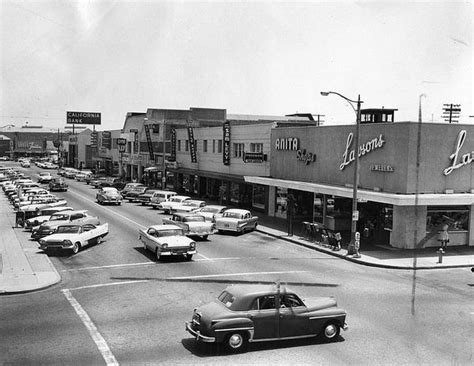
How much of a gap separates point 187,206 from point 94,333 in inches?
1176

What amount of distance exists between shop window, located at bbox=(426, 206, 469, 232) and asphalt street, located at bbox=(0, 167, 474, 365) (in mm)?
5883

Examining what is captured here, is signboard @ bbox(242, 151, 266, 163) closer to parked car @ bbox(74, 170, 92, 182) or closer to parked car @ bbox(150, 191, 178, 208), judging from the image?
parked car @ bbox(150, 191, 178, 208)

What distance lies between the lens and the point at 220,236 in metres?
35.6

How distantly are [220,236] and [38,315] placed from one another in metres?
19.1

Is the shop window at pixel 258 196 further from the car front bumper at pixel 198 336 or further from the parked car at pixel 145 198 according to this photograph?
the car front bumper at pixel 198 336

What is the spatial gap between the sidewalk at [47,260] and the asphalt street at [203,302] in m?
0.64

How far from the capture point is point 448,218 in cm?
3198

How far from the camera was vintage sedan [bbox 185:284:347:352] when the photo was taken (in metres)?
13.8

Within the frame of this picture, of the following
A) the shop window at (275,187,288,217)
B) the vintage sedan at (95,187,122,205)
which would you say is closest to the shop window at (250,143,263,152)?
Answer: the shop window at (275,187,288,217)

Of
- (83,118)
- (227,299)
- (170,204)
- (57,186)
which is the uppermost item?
(83,118)

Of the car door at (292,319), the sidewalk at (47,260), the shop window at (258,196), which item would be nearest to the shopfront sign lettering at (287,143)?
the shop window at (258,196)

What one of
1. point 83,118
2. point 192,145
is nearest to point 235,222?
point 192,145

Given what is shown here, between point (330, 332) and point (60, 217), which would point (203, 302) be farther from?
point (60, 217)

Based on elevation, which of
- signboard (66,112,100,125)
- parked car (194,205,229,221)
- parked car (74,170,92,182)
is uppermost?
signboard (66,112,100,125)
